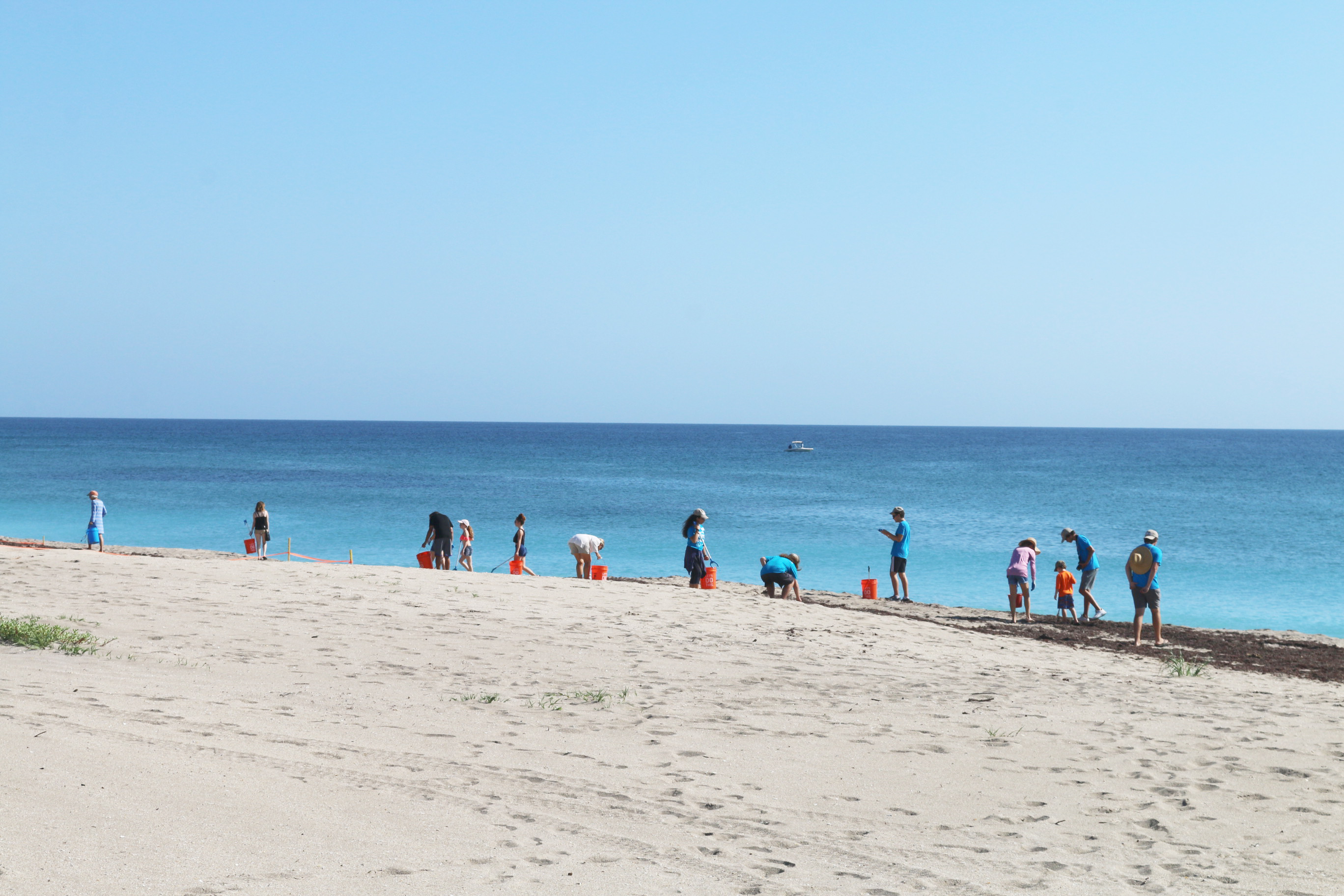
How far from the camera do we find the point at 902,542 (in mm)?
18859

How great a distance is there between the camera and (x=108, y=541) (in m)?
32.6

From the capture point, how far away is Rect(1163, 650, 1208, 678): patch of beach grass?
37.3 ft

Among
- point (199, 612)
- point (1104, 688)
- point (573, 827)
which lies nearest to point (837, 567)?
point (1104, 688)

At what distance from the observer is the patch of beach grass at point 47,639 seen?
28.8 ft

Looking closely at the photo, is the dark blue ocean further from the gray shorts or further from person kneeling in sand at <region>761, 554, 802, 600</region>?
the gray shorts

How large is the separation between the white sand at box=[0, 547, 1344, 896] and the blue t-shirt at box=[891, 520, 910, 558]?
662 centimetres

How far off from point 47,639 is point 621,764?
5.71m

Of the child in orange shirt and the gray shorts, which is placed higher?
the gray shorts

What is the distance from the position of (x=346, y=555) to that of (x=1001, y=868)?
27.4 meters

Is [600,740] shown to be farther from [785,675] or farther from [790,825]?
[785,675]

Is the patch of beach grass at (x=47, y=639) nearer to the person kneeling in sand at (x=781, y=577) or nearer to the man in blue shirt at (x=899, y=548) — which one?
the person kneeling in sand at (x=781, y=577)

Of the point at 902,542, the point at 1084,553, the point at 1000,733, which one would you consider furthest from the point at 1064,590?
the point at 1000,733

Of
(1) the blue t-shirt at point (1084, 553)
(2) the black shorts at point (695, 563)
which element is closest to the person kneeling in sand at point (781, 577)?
(2) the black shorts at point (695, 563)

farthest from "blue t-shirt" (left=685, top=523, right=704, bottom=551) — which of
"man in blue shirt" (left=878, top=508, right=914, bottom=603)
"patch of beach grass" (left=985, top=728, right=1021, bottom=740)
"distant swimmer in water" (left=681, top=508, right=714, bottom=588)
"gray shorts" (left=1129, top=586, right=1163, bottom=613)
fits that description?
"patch of beach grass" (left=985, top=728, right=1021, bottom=740)
